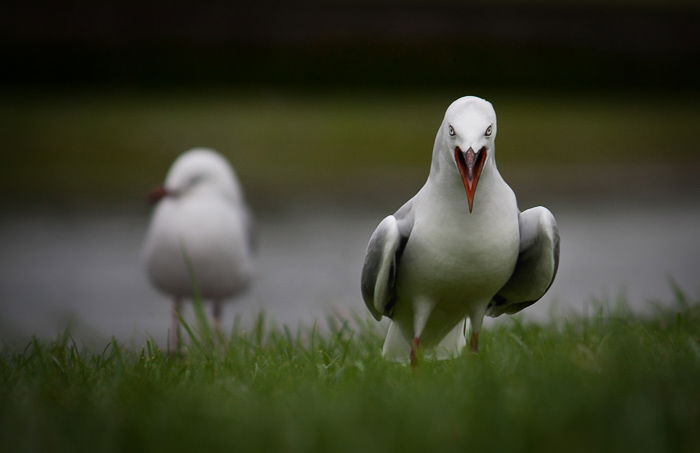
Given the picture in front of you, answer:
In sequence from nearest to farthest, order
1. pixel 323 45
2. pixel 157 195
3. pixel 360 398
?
pixel 360 398 → pixel 157 195 → pixel 323 45

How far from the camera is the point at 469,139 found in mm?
2553

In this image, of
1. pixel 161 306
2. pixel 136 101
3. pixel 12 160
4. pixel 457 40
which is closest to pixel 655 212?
pixel 457 40

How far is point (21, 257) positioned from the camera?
770 cm

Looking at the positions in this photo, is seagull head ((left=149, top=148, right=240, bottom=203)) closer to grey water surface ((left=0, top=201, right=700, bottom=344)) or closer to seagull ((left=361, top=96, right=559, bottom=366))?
grey water surface ((left=0, top=201, right=700, bottom=344))

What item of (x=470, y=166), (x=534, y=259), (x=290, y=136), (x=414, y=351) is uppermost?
(x=290, y=136)

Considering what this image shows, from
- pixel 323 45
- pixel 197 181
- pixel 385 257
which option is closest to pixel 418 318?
pixel 385 257

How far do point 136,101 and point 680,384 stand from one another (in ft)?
36.6

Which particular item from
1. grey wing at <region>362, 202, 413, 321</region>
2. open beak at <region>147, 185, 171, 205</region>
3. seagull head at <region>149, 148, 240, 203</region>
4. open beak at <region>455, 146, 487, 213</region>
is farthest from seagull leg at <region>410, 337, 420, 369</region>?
open beak at <region>147, 185, 171, 205</region>

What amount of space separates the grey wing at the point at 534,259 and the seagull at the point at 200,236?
219cm

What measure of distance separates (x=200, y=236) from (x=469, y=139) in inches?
104

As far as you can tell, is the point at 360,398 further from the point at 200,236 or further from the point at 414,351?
the point at 200,236

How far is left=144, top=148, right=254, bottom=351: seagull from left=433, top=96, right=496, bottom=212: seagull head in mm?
2442

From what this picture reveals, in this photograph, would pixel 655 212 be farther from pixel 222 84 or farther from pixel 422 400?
pixel 422 400

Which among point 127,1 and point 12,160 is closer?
point 12,160
